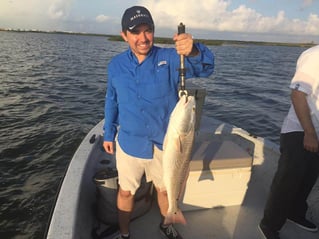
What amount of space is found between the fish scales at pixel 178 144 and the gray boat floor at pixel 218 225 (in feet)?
3.91

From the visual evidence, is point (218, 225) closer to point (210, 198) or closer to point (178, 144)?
point (210, 198)

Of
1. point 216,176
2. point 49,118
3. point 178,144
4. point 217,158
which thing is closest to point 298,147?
point 217,158

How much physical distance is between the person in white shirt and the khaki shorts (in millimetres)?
1260

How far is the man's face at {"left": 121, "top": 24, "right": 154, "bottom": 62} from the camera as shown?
8.69ft

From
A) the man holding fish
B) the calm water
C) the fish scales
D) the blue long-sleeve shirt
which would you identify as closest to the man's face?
the man holding fish

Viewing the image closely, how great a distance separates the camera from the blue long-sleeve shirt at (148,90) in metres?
2.76

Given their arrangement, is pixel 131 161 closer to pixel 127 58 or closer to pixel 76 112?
pixel 127 58

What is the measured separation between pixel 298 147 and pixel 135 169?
163 centimetres

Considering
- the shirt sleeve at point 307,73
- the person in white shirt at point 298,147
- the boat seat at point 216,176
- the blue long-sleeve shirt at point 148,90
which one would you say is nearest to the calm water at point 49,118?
the boat seat at point 216,176

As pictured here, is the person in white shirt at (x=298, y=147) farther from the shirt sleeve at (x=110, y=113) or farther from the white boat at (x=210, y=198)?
the shirt sleeve at (x=110, y=113)

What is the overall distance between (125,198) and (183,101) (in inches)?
58.2

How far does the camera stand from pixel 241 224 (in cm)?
392

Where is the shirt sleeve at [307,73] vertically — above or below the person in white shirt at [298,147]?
above

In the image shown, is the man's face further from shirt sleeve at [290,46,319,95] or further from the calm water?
the calm water
